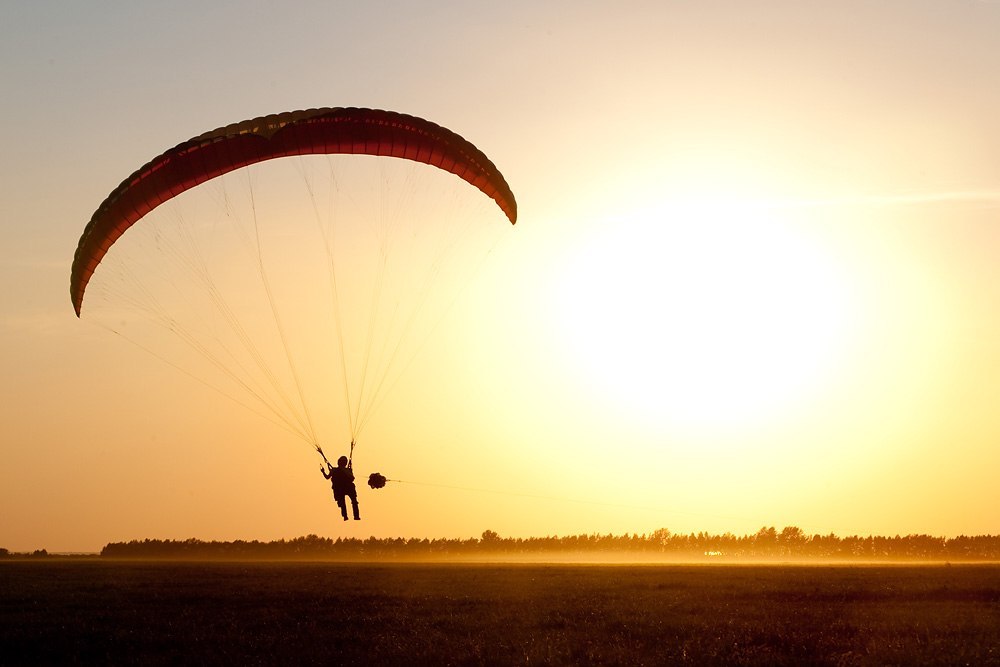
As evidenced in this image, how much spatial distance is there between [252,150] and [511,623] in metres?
13.8

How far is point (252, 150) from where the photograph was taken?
24906mm

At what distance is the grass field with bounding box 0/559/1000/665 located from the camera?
16.6 metres

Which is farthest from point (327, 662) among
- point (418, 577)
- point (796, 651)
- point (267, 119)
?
point (418, 577)

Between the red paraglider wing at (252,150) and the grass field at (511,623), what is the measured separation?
33.4ft

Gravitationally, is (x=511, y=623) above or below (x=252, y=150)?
below

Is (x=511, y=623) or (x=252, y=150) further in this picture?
(x=252, y=150)

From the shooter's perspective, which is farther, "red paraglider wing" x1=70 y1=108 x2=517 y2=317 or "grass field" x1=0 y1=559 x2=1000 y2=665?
"red paraglider wing" x1=70 y1=108 x2=517 y2=317

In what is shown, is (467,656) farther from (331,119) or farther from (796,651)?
(331,119)

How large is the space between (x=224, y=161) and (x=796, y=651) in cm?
1804

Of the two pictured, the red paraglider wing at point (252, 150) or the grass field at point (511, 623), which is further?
the red paraglider wing at point (252, 150)

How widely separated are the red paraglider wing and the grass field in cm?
1018

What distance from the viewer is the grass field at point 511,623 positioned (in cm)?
1664

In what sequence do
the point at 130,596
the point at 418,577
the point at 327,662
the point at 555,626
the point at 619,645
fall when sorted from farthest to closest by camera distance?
the point at 418,577
the point at 130,596
the point at 555,626
the point at 619,645
the point at 327,662

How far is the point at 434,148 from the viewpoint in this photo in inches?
1048
